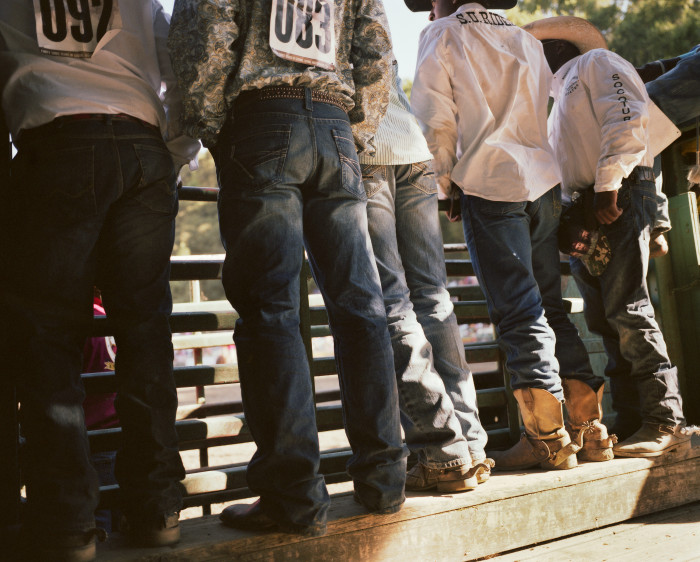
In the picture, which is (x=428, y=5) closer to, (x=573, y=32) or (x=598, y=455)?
(x=573, y=32)

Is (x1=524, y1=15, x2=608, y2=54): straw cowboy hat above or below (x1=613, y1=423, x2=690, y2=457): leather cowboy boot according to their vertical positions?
above

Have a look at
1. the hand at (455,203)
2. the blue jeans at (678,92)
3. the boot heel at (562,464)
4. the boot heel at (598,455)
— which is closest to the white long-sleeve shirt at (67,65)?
the hand at (455,203)

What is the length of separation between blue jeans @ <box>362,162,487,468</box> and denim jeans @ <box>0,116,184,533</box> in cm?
73

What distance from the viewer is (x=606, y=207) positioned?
9.31 feet

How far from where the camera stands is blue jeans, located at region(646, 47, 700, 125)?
3.53 m

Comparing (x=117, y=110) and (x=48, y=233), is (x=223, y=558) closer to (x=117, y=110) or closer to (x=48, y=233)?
(x=48, y=233)

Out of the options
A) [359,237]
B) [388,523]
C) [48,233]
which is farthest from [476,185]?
[48,233]

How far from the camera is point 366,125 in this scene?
2207 mm

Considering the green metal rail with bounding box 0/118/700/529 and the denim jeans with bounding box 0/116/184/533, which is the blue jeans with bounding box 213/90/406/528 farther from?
the green metal rail with bounding box 0/118/700/529

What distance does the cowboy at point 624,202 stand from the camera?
9.20ft

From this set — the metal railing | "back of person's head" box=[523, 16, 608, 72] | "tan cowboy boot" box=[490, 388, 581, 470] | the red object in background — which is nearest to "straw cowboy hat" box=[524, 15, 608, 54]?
"back of person's head" box=[523, 16, 608, 72]

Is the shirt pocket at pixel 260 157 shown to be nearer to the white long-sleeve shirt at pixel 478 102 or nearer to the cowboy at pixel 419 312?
the cowboy at pixel 419 312

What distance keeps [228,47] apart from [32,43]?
531 mm

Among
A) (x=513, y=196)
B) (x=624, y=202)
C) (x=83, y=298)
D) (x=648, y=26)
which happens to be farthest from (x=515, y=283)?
(x=648, y=26)
